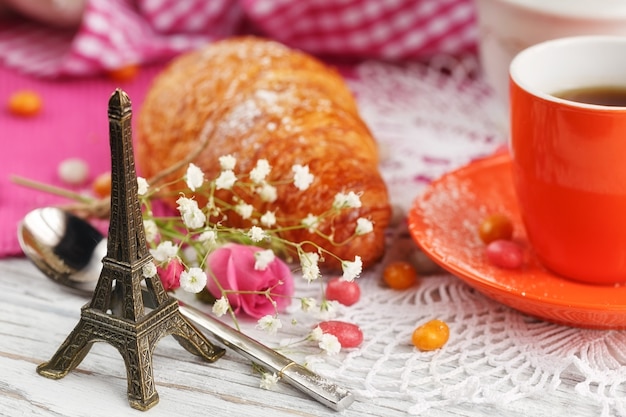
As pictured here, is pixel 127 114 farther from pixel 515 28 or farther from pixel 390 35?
pixel 390 35

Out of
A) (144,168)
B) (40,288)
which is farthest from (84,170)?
(40,288)

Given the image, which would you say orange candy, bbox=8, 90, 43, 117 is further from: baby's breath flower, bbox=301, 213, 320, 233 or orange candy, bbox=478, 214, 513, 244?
orange candy, bbox=478, 214, 513, 244


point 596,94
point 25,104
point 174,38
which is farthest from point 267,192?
point 174,38

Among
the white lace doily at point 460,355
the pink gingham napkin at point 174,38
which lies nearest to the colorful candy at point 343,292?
the white lace doily at point 460,355

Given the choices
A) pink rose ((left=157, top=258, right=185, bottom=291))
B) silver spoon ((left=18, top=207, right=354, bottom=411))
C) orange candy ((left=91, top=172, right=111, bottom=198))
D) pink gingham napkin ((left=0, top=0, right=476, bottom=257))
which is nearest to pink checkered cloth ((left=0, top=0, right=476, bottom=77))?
pink gingham napkin ((left=0, top=0, right=476, bottom=257))

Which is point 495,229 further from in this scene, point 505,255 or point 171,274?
point 171,274

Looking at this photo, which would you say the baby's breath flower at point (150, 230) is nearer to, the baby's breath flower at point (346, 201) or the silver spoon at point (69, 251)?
the silver spoon at point (69, 251)
